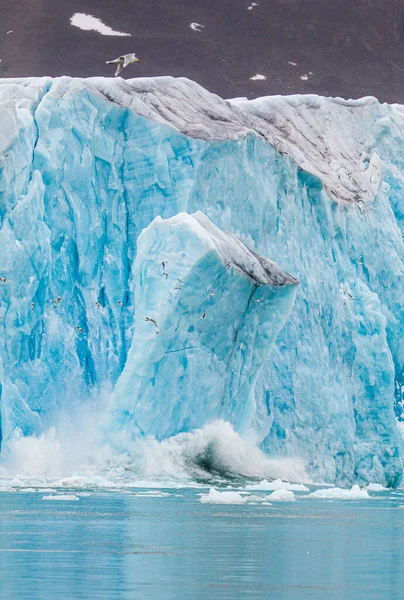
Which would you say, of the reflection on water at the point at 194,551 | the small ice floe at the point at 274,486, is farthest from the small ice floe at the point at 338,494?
the reflection on water at the point at 194,551

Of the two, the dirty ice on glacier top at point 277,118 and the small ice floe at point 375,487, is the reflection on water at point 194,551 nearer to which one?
the small ice floe at point 375,487

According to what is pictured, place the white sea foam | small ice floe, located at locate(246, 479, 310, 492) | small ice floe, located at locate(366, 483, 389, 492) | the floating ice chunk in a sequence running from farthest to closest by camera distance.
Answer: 1. small ice floe, located at locate(366, 483, 389, 492)
2. small ice floe, located at locate(246, 479, 310, 492)
3. the white sea foam
4. the floating ice chunk

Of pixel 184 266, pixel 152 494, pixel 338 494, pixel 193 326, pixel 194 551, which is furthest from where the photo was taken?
pixel 193 326

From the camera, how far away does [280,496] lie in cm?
1652

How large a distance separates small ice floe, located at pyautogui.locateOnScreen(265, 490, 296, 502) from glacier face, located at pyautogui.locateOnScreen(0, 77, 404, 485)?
8.65ft

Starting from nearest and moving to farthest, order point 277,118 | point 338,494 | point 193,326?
point 338,494 → point 193,326 → point 277,118

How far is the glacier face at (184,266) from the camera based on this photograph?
1905cm

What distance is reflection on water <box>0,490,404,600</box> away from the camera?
7.62 meters

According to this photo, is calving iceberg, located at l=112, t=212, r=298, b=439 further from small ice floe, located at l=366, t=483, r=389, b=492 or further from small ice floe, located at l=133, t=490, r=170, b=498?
small ice floe, located at l=366, t=483, r=389, b=492

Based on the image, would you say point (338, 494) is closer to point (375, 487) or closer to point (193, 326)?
point (193, 326)

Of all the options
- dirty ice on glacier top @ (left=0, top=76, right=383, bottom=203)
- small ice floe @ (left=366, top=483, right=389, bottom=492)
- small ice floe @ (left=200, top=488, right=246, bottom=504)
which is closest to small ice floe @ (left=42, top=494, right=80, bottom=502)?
small ice floe @ (left=200, top=488, right=246, bottom=504)

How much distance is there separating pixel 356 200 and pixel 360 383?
346 centimetres

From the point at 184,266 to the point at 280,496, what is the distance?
386cm

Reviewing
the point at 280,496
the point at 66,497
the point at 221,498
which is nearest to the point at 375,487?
the point at 280,496
